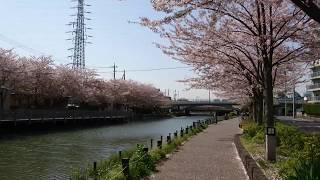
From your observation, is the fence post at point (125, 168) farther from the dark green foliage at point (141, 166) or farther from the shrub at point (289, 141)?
the shrub at point (289, 141)

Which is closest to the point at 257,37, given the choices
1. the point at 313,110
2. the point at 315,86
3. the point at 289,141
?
the point at 289,141

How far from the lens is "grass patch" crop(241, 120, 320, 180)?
8614 mm

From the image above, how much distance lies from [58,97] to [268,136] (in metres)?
65.5

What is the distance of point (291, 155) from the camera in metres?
14.3

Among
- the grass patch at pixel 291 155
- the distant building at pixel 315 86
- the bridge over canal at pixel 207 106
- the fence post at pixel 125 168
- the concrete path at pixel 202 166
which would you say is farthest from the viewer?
the bridge over canal at pixel 207 106

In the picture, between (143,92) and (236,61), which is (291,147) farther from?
(143,92)

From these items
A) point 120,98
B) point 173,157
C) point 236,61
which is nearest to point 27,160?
point 173,157

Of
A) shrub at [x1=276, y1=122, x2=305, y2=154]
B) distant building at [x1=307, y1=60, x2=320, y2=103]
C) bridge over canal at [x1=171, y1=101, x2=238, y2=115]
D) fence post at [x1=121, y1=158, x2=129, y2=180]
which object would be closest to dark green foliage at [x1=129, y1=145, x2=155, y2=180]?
fence post at [x1=121, y1=158, x2=129, y2=180]

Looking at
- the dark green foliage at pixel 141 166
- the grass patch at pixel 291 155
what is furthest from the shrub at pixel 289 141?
the dark green foliage at pixel 141 166

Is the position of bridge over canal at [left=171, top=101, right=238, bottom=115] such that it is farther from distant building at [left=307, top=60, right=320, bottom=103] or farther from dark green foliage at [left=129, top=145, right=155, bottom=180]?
dark green foliage at [left=129, top=145, right=155, bottom=180]

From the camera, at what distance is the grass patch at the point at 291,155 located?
8.61 metres

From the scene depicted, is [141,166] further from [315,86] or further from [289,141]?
[315,86]

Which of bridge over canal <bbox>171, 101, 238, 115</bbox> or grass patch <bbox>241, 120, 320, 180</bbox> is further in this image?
bridge over canal <bbox>171, 101, 238, 115</bbox>

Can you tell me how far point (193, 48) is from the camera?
21.3m
